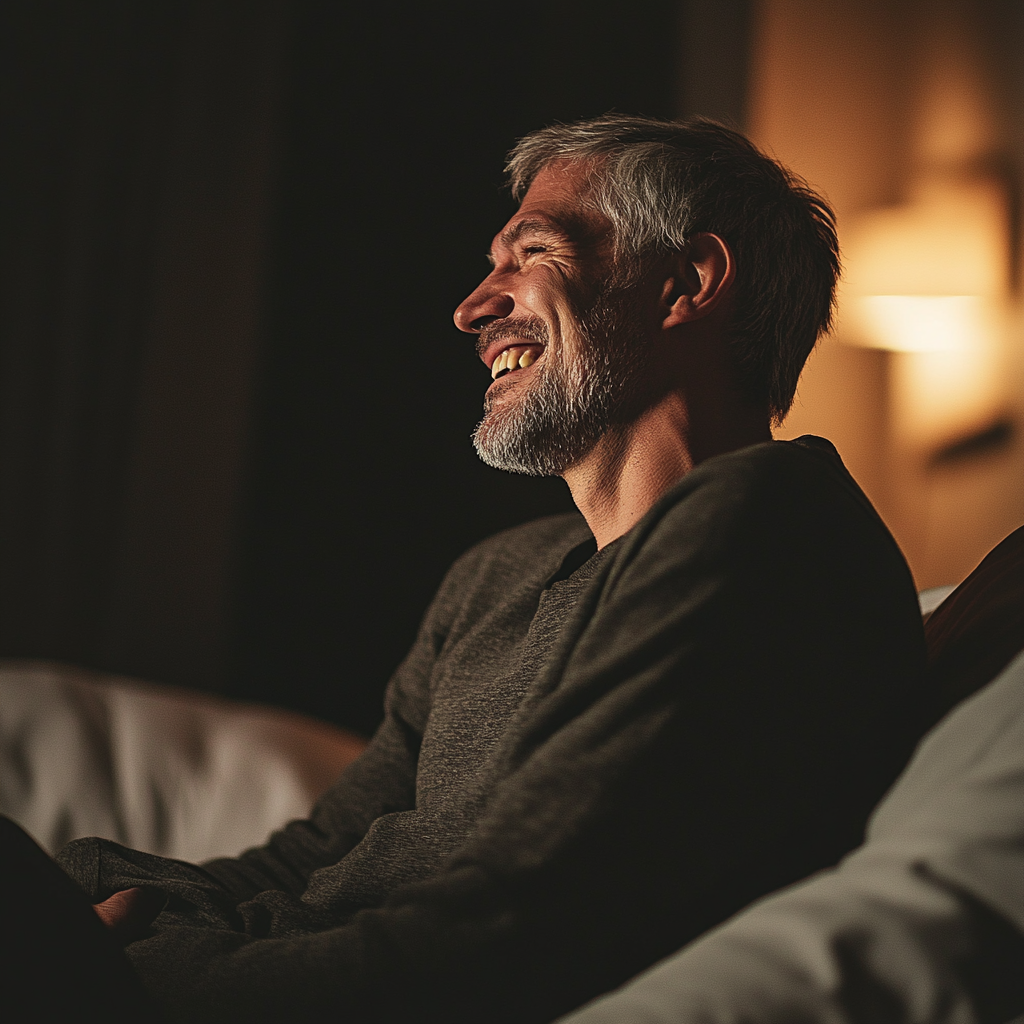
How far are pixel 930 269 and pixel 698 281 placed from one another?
1282 mm

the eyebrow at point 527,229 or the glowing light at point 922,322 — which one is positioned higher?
the eyebrow at point 527,229

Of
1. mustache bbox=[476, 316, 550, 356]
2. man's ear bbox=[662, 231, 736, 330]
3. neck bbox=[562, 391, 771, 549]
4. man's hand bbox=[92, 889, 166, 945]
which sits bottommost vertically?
Result: man's hand bbox=[92, 889, 166, 945]

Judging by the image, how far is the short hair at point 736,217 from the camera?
124 centimetres

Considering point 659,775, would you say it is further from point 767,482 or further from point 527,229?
point 527,229

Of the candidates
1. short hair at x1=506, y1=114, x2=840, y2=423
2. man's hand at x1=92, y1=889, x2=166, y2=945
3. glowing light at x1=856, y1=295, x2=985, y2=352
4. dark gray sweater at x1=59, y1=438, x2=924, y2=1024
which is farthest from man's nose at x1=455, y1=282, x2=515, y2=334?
glowing light at x1=856, y1=295, x2=985, y2=352

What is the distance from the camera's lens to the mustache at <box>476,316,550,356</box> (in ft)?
4.08

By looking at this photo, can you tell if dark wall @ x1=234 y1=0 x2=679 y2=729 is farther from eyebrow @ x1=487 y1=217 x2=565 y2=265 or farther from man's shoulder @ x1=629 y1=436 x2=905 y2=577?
man's shoulder @ x1=629 y1=436 x2=905 y2=577

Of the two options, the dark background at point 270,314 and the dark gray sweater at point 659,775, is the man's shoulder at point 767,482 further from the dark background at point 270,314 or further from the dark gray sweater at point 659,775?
the dark background at point 270,314

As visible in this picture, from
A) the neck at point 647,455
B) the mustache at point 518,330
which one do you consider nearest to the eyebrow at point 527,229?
the mustache at point 518,330

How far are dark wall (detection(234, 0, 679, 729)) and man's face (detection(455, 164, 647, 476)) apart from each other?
57.6 inches

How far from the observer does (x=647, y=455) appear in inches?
46.2

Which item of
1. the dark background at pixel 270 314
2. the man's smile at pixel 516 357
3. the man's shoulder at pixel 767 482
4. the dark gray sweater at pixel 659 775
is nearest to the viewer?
the dark gray sweater at pixel 659 775

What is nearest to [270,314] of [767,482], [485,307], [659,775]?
[485,307]

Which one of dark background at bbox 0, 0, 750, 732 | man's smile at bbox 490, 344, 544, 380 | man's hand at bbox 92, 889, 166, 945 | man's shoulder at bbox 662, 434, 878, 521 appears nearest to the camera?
man's shoulder at bbox 662, 434, 878, 521
